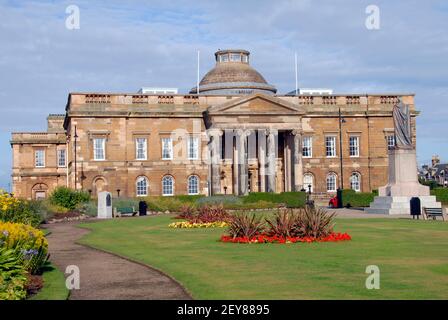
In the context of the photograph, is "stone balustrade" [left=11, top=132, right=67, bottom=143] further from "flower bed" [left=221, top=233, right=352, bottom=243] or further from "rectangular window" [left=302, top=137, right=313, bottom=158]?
"flower bed" [left=221, top=233, right=352, bottom=243]

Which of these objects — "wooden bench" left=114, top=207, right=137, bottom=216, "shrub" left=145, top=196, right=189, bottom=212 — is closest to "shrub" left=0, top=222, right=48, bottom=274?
"wooden bench" left=114, top=207, right=137, bottom=216

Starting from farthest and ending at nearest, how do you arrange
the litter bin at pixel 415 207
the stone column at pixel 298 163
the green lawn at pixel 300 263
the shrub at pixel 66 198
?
the stone column at pixel 298 163
the shrub at pixel 66 198
the litter bin at pixel 415 207
the green lawn at pixel 300 263

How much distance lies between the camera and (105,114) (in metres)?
58.8

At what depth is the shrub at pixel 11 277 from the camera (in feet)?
36.7

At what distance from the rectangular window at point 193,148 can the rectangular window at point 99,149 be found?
777 cm

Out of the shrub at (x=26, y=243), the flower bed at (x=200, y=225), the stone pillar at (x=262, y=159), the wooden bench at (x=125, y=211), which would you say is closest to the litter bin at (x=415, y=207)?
the flower bed at (x=200, y=225)

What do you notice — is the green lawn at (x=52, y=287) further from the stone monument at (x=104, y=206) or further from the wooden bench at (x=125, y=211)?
the wooden bench at (x=125, y=211)

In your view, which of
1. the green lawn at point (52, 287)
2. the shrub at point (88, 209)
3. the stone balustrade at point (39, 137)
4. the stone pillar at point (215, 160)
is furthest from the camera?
the stone balustrade at point (39, 137)

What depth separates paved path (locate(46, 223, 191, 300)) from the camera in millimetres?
12211

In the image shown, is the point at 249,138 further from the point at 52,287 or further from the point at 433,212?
the point at 52,287

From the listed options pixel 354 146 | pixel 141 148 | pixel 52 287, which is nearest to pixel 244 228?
pixel 52 287

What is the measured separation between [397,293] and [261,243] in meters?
9.21
